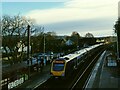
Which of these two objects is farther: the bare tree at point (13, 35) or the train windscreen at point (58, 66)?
the bare tree at point (13, 35)

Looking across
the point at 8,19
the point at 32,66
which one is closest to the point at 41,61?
the point at 32,66

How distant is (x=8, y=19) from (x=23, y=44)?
5.16 meters

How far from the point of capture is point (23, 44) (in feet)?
173

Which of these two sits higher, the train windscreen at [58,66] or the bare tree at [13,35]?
the bare tree at [13,35]

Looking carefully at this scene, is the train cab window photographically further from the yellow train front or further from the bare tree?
the bare tree

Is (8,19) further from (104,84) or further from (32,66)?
(104,84)

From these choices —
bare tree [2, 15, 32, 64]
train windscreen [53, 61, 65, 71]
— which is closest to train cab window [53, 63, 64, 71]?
train windscreen [53, 61, 65, 71]

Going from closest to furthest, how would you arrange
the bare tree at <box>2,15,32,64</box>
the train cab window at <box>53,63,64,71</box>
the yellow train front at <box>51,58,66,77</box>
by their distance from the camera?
the yellow train front at <box>51,58,66,77</box> → the train cab window at <box>53,63,64,71</box> → the bare tree at <box>2,15,32,64</box>

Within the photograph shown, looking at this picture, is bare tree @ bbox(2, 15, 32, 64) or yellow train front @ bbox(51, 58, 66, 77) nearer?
yellow train front @ bbox(51, 58, 66, 77)

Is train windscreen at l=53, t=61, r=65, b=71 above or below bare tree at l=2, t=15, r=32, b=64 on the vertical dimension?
below

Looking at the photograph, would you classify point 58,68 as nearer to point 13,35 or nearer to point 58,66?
point 58,66

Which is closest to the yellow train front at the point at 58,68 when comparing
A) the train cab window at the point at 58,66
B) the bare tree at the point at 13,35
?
the train cab window at the point at 58,66

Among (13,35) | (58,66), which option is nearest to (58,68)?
(58,66)

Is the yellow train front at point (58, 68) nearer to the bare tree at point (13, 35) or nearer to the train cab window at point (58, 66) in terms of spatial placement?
Result: the train cab window at point (58, 66)
